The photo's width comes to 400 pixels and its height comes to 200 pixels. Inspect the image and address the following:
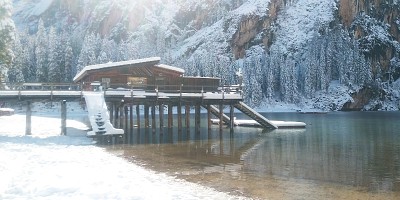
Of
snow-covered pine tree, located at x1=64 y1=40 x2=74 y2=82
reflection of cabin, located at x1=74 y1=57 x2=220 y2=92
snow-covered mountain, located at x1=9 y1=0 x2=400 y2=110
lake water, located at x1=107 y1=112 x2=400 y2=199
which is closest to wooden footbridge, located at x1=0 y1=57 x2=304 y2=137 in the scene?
reflection of cabin, located at x1=74 y1=57 x2=220 y2=92

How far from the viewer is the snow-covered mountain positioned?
114750mm

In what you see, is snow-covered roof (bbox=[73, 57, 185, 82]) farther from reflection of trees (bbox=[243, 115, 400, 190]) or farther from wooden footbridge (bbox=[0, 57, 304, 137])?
reflection of trees (bbox=[243, 115, 400, 190])

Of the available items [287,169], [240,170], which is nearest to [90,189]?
[240,170]

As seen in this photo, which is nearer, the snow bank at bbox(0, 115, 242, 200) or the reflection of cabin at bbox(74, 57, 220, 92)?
the snow bank at bbox(0, 115, 242, 200)

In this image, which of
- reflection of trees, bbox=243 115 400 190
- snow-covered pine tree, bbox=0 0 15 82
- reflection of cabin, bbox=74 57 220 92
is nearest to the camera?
reflection of trees, bbox=243 115 400 190

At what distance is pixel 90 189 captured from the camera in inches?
532

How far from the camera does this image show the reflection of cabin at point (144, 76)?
39.0 m

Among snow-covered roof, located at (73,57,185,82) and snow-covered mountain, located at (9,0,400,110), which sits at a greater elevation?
snow-covered mountain, located at (9,0,400,110)

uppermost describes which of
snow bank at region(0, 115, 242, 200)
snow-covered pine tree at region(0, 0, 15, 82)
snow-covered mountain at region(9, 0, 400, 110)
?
snow-covered mountain at region(9, 0, 400, 110)

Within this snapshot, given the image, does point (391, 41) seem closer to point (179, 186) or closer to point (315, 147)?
point (315, 147)

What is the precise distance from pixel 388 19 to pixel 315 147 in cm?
12948

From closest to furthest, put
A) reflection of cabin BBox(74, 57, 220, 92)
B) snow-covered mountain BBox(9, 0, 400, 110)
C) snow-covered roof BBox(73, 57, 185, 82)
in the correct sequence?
snow-covered roof BBox(73, 57, 185, 82)
reflection of cabin BBox(74, 57, 220, 92)
snow-covered mountain BBox(9, 0, 400, 110)

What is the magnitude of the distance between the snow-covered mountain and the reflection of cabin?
60.8 metres

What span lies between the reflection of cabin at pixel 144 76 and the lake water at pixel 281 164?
7350 mm
